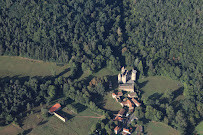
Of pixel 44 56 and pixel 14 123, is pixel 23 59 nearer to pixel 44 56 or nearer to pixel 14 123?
pixel 44 56

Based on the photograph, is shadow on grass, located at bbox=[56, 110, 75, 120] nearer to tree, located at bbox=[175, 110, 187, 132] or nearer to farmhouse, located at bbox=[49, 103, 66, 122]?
farmhouse, located at bbox=[49, 103, 66, 122]

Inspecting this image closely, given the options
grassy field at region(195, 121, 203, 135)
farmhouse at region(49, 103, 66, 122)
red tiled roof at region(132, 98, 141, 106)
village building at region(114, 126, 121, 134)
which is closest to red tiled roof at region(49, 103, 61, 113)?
farmhouse at region(49, 103, 66, 122)

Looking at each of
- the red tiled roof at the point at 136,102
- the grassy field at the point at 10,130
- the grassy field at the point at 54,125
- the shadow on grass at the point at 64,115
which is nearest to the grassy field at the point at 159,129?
the red tiled roof at the point at 136,102

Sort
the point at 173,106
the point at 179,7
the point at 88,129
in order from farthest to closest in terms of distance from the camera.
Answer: the point at 179,7, the point at 173,106, the point at 88,129

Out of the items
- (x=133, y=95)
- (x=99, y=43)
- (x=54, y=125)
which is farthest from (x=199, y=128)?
(x=99, y=43)

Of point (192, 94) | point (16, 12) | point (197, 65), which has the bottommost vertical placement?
point (192, 94)

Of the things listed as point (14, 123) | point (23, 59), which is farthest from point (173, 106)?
point (23, 59)
